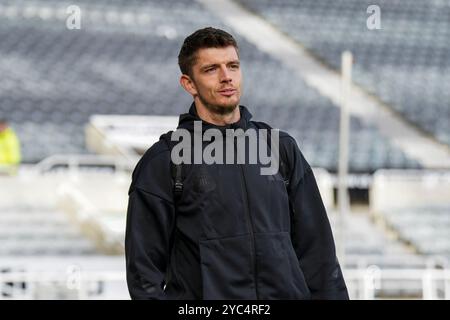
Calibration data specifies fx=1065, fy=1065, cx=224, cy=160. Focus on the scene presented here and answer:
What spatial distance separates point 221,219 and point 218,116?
0.59 ft

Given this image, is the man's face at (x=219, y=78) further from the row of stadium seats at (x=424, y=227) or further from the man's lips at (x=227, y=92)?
the row of stadium seats at (x=424, y=227)

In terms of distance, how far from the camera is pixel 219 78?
1796mm

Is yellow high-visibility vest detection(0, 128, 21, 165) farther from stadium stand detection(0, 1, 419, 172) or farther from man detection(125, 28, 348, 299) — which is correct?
man detection(125, 28, 348, 299)

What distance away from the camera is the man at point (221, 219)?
1.74 meters

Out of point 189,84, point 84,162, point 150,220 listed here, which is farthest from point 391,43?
point 150,220

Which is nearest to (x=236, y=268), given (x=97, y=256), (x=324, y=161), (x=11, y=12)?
(x=97, y=256)

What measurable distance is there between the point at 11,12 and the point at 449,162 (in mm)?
7594

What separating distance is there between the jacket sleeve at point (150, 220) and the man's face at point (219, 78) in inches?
4.8

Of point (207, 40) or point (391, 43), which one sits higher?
point (391, 43)

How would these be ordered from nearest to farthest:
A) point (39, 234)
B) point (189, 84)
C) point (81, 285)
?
point (189, 84)
point (81, 285)
point (39, 234)

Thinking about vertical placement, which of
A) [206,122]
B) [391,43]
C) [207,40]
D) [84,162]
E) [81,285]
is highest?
[391,43]

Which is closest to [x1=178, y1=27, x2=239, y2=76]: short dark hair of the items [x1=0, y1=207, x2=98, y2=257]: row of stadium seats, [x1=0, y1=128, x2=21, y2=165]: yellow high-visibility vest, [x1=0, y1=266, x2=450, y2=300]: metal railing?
[x1=0, y1=266, x2=450, y2=300]: metal railing

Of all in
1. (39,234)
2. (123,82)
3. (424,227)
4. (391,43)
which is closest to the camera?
(39,234)

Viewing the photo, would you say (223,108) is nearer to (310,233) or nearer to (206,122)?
(206,122)
